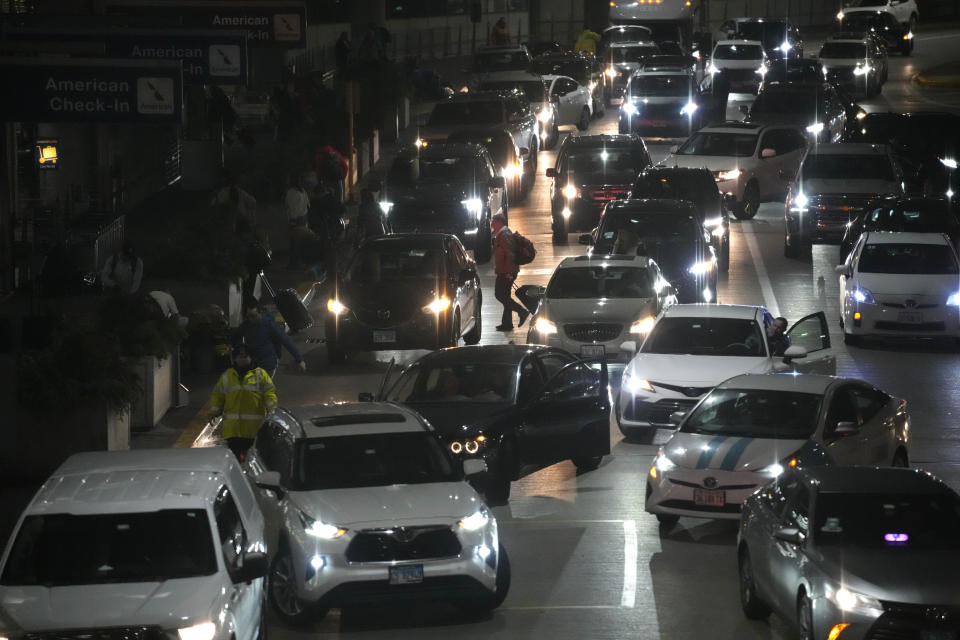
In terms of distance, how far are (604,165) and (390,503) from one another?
75.9 ft

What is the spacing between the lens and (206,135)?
3850 cm

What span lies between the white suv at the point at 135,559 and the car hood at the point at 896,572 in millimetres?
3677

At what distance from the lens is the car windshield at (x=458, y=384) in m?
17.5

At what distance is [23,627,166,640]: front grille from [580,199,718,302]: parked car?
17.5m

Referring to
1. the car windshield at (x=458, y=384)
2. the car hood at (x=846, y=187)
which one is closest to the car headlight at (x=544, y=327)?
the car windshield at (x=458, y=384)

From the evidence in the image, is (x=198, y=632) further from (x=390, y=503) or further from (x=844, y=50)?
(x=844, y=50)

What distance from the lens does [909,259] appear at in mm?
26453

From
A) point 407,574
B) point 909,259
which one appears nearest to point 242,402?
point 407,574

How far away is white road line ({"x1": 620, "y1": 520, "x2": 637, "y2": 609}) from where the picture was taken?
13828mm

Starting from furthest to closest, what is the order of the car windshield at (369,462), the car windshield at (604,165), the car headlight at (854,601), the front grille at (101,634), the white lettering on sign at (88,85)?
the car windshield at (604,165)
the white lettering on sign at (88,85)
the car windshield at (369,462)
the car headlight at (854,601)
the front grille at (101,634)

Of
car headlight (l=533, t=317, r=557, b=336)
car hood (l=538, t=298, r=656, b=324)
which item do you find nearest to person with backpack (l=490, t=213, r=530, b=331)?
car hood (l=538, t=298, r=656, b=324)

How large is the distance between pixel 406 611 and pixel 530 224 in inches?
953

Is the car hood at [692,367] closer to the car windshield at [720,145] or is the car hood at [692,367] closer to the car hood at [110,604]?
the car hood at [110,604]

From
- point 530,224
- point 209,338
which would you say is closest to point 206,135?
point 530,224
